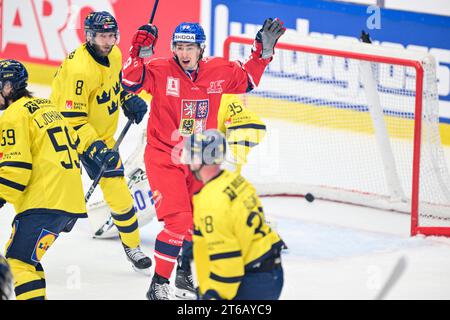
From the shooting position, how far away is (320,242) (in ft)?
26.1

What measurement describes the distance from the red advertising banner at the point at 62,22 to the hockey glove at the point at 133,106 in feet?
10.7

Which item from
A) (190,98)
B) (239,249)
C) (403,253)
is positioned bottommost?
(403,253)

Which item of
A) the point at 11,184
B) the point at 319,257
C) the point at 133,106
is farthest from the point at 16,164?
the point at 319,257

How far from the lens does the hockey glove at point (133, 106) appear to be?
24.1 feet

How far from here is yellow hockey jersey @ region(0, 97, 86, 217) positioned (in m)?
5.65

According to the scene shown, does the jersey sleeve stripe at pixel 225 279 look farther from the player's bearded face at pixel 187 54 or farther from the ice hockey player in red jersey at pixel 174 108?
the player's bearded face at pixel 187 54

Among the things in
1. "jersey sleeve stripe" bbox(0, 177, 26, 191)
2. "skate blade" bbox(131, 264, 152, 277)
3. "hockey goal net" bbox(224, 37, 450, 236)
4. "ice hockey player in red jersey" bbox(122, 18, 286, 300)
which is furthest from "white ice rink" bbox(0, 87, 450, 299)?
"jersey sleeve stripe" bbox(0, 177, 26, 191)

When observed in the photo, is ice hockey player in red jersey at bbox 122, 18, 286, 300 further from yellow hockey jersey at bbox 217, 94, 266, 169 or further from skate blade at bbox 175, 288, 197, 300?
yellow hockey jersey at bbox 217, 94, 266, 169

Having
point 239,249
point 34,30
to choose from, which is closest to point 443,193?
point 239,249

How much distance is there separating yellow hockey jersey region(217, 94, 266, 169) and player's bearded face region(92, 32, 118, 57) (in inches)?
31.2

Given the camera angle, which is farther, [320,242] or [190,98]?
[320,242]

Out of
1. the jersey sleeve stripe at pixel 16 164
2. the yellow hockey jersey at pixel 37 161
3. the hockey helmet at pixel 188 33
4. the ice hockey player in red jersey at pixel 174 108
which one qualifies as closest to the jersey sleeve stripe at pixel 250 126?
A: the ice hockey player in red jersey at pixel 174 108
